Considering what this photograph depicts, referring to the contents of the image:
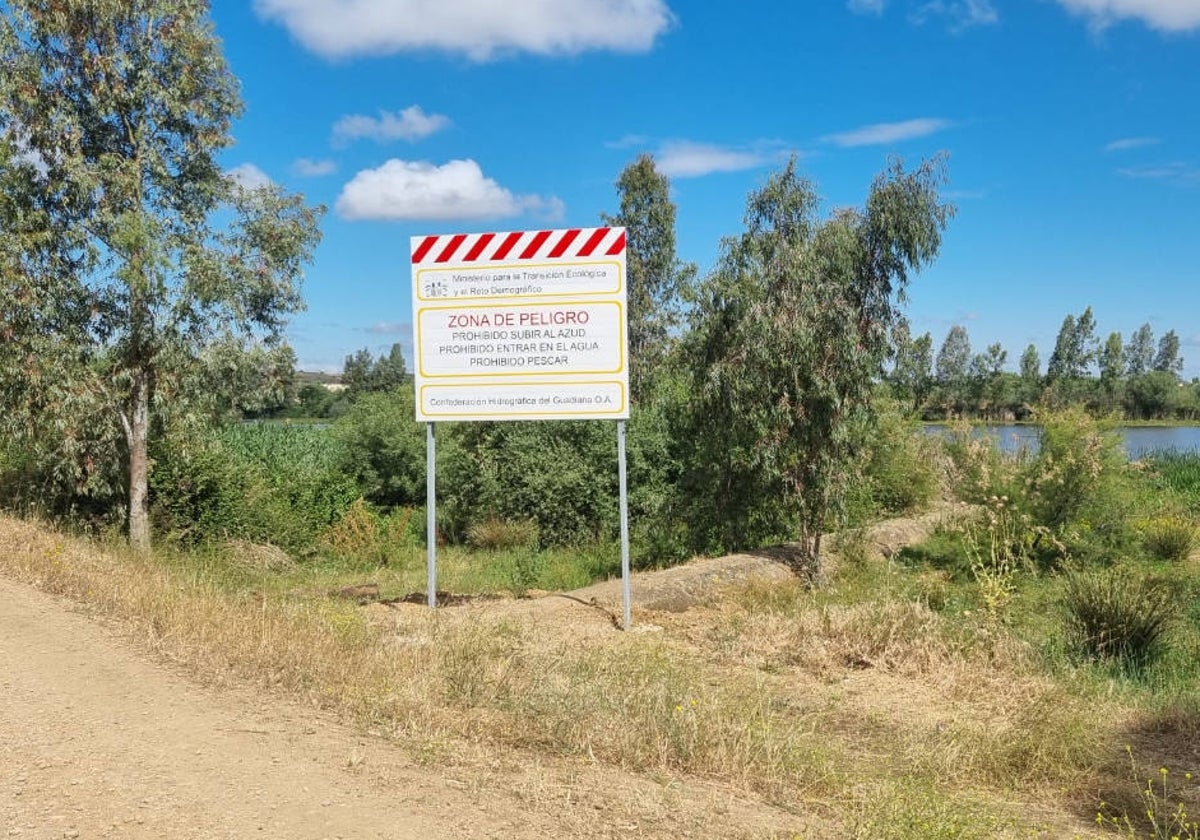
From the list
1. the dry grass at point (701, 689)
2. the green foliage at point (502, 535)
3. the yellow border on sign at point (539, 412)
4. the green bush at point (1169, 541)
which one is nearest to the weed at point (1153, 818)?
the dry grass at point (701, 689)

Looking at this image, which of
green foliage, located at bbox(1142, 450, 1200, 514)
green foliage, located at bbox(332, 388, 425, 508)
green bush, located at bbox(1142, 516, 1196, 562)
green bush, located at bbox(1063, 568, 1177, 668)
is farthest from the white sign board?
green foliage, located at bbox(332, 388, 425, 508)

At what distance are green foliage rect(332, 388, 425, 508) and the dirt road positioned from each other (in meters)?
21.8

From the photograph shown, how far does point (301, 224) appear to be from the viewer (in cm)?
1379

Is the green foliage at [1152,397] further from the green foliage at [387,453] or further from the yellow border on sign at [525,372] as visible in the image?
the yellow border on sign at [525,372]

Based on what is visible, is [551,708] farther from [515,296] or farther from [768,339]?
[768,339]

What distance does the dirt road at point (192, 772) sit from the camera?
12.0 feet

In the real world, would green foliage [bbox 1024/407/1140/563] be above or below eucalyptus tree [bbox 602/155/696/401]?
below

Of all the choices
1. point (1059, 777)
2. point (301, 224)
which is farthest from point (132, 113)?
point (1059, 777)

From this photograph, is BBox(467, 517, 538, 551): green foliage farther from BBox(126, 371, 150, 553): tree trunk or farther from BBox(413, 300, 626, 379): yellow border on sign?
BBox(413, 300, 626, 379): yellow border on sign

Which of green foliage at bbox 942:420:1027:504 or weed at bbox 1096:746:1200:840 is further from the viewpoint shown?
green foliage at bbox 942:420:1027:504

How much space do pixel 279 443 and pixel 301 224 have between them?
1629 cm

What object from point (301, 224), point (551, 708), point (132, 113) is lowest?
point (551, 708)

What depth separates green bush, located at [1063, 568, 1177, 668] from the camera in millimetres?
8648

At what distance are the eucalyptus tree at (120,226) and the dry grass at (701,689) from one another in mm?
4802
